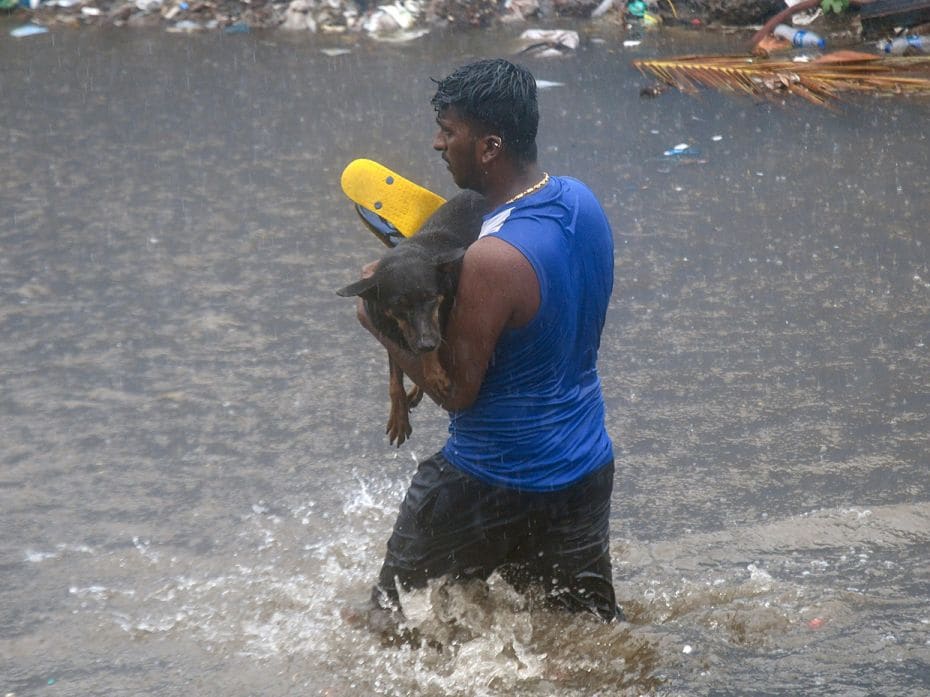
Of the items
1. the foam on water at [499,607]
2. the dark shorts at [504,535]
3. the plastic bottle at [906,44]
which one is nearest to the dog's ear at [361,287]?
the dark shorts at [504,535]

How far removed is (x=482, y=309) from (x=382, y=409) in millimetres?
2199

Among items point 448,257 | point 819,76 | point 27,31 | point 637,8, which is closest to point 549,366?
point 448,257

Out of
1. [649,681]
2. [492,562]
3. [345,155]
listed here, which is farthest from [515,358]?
[345,155]

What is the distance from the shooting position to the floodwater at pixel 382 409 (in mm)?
3240

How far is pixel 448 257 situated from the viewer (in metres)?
2.54

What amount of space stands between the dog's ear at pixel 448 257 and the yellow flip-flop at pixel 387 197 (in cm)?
35

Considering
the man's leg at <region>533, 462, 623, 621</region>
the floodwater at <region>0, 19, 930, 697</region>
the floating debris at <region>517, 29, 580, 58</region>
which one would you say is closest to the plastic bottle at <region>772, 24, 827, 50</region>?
the floodwater at <region>0, 19, 930, 697</region>

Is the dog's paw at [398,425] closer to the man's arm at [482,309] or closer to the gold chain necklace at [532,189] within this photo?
the man's arm at [482,309]

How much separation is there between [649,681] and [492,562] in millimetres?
595

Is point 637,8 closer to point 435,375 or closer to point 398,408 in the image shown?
point 398,408

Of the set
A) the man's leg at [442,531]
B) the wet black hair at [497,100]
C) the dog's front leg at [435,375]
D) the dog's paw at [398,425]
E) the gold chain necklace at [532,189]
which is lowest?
the man's leg at [442,531]

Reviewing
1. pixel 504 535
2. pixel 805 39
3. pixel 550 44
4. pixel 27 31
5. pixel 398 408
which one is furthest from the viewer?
pixel 27 31

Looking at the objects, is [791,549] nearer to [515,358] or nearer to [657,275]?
[515,358]

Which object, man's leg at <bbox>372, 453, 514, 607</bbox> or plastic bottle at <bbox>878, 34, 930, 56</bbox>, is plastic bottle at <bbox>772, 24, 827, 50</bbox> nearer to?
plastic bottle at <bbox>878, 34, 930, 56</bbox>
